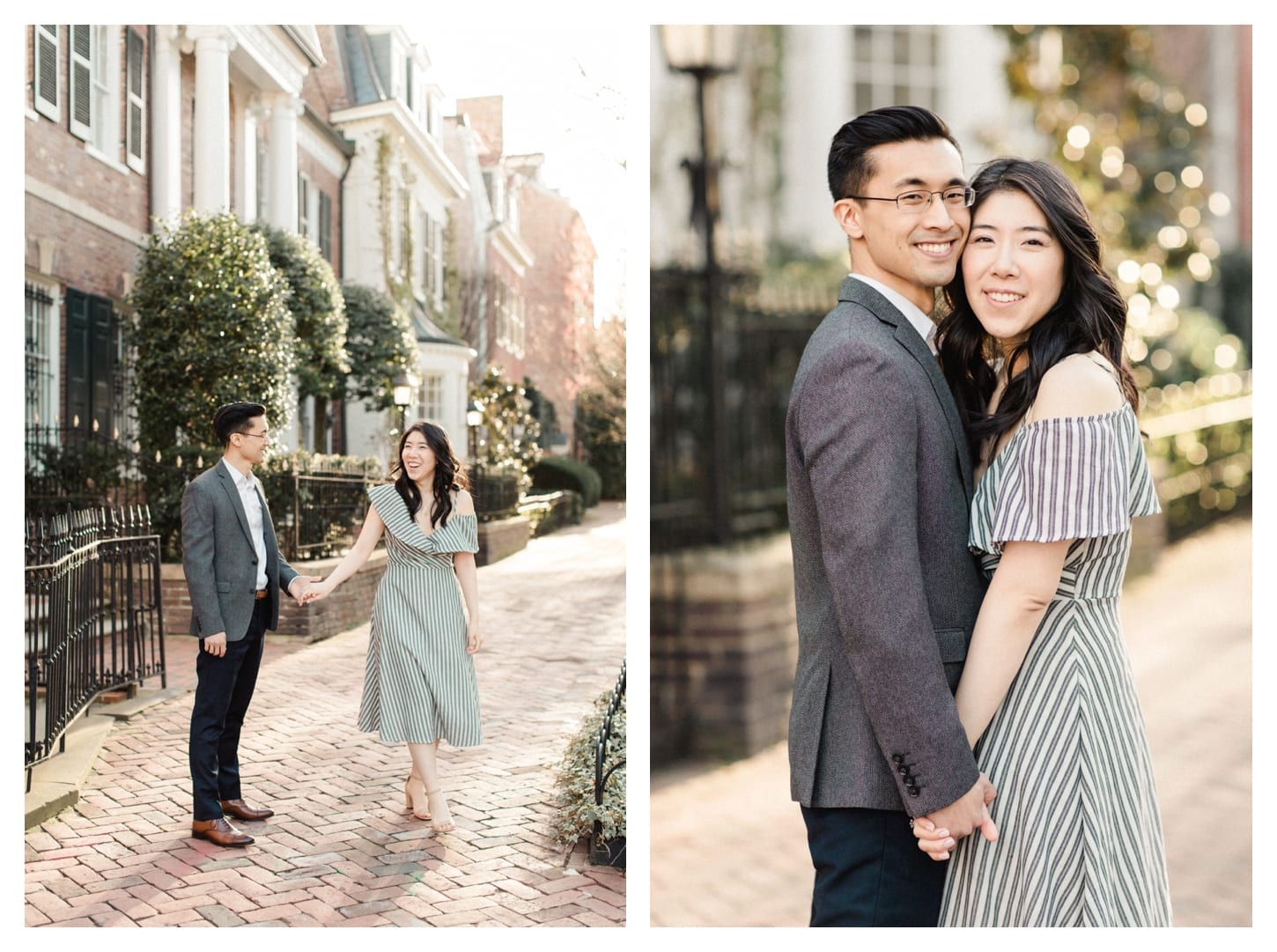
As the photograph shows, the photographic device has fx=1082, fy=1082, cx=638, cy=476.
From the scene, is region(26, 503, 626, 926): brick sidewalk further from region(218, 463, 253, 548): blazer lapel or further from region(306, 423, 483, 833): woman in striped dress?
region(218, 463, 253, 548): blazer lapel

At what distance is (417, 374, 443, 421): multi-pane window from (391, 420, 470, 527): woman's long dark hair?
1.4 inches

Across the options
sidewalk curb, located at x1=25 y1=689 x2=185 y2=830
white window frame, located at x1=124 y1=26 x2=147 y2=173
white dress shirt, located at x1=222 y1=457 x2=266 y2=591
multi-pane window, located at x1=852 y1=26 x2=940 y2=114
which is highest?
multi-pane window, located at x1=852 y1=26 x2=940 y2=114

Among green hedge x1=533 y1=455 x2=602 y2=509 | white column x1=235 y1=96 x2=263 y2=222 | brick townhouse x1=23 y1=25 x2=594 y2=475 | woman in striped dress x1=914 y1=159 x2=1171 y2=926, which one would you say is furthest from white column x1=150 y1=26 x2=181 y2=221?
woman in striped dress x1=914 y1=159 x2=1171 y2=926

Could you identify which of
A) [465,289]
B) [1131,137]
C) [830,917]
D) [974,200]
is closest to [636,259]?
[465,289]

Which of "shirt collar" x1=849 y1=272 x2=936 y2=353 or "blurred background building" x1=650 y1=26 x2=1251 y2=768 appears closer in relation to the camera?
"shirt collar" x1=849 y1=272 x2=936 y2=353

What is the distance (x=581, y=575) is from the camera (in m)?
3.05

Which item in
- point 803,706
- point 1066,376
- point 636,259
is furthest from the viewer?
point 636,259

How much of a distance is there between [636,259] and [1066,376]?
58.5 inches

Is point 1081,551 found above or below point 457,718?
above

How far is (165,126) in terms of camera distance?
3072 millimetres

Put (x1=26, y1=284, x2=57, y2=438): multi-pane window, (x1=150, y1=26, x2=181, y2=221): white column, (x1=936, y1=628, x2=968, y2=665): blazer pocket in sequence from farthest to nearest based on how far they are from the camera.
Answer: (x1=150, y1=26, x2=181, y2=221): white column
(x1=26, y1=284, x2=57, y2=438): multi-pane window
(x1=936, y1=628, x2=968, y2=665): blazer pocket

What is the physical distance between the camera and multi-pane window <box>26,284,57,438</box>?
2.89m

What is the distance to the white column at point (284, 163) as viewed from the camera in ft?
10.0

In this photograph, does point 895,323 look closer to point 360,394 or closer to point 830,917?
point 830,917
